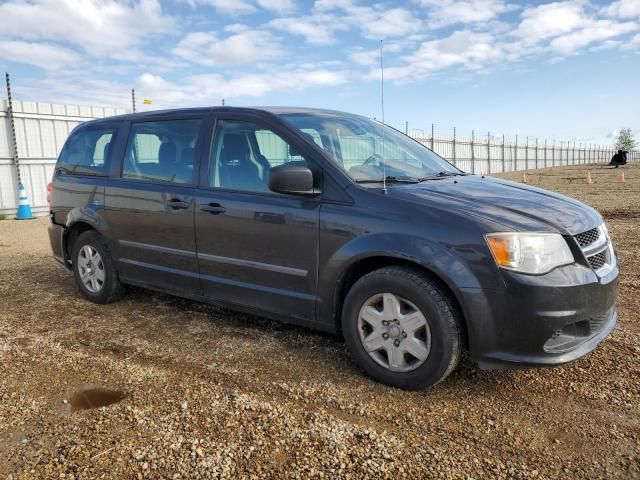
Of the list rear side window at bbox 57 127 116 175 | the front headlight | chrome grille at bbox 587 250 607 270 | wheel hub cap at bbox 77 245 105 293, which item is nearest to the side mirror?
the front headlight

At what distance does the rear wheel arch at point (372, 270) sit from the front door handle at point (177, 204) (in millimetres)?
1450

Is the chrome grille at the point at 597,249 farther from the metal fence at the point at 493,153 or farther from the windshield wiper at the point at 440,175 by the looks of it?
the metal fence at the point at 493,153

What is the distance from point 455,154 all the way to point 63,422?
110 ft

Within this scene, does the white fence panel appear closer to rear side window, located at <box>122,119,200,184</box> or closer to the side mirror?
rear side window, located at <box>122,119,200,184</box>

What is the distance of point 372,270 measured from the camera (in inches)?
125

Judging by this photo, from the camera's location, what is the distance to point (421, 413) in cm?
273

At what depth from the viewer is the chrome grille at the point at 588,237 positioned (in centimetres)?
288

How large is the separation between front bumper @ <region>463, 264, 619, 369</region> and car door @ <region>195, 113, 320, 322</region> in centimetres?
110

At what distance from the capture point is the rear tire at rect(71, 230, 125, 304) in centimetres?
472

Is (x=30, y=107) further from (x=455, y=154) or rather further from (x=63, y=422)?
(x=455, y=154)

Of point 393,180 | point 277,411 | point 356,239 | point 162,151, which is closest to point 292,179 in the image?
point 356,239

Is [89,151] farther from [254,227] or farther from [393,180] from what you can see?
[393,180]

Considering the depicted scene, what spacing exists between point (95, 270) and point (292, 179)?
8.86 feet

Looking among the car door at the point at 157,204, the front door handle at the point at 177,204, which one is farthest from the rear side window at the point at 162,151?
the front door handle at the point at 177,204
